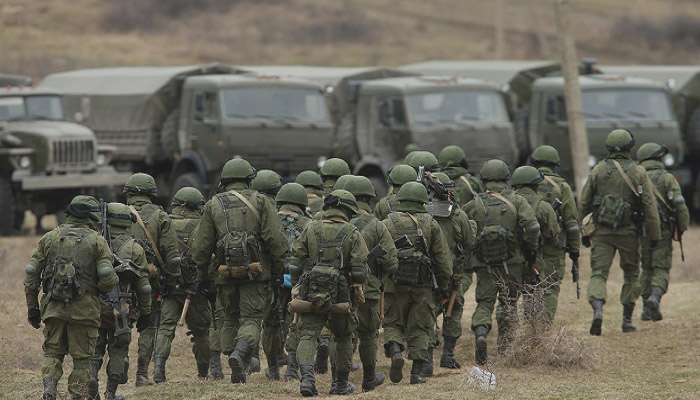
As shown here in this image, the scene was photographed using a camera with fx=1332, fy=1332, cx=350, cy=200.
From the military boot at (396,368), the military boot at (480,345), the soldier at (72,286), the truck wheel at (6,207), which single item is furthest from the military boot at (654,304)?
the truck wheel at (6,207)

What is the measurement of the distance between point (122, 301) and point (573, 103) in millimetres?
12202

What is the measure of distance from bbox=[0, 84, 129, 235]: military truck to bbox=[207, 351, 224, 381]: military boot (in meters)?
9.86

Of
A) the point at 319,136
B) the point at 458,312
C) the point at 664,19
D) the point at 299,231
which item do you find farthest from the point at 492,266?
the point at 664,19

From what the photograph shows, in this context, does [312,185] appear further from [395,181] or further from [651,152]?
[651,152]

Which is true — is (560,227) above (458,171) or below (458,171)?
below

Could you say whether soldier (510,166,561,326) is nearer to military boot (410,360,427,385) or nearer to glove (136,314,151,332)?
military boot (410,360,427,385)

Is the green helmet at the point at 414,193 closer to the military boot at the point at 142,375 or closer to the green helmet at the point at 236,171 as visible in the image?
the green helmet at the point at 236,171

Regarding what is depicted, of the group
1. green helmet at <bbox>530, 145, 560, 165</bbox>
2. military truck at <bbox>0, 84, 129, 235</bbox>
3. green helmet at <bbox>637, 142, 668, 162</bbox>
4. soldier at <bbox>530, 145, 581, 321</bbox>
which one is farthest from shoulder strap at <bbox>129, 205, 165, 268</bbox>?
military truck at <bbox>0, 84, 129, 235</bbox>

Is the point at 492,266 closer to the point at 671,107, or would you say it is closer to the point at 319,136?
the point at 319,136

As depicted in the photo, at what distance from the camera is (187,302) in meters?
10.2

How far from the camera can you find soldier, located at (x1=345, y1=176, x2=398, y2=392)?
9.48 metres

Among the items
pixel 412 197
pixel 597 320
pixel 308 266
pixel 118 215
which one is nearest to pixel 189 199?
pixel 118 215

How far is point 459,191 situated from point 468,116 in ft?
28.8

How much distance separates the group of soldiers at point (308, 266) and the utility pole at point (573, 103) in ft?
25.1
